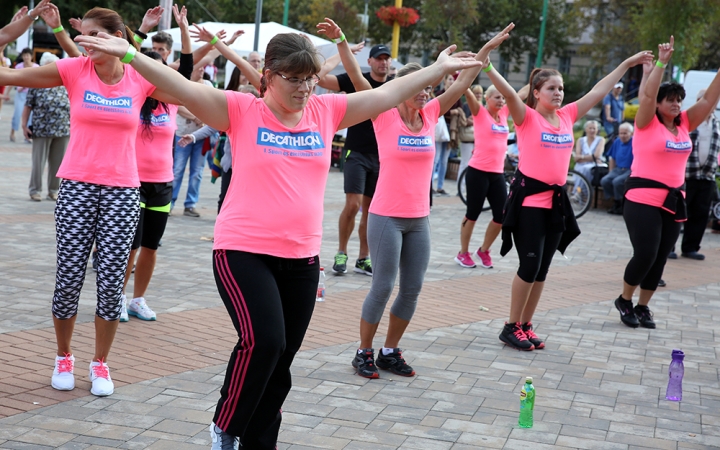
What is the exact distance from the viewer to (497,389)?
5395 mm

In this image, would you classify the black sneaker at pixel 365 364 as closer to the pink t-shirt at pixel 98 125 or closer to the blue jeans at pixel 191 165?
the pink t-shirt at pixel 98 125

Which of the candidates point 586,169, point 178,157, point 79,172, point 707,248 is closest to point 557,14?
point 586,169

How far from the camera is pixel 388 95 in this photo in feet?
12.9

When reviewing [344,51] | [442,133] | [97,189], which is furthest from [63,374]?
[442,133]

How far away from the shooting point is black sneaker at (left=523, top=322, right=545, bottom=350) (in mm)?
6500

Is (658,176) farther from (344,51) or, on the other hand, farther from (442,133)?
(442,133)

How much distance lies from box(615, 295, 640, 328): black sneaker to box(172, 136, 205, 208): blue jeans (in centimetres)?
614

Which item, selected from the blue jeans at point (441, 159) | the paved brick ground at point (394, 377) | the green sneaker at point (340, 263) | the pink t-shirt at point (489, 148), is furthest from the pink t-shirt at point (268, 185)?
the blue jeans at point (441, 159)

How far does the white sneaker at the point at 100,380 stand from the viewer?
4.75 meters

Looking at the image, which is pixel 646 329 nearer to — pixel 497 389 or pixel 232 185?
pixel 497 389

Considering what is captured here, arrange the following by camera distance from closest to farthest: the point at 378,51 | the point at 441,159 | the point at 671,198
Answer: the point at 671,198
the point at 378,51
the point at 441,159

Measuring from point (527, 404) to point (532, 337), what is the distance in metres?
1.95

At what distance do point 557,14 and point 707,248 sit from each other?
3496cm

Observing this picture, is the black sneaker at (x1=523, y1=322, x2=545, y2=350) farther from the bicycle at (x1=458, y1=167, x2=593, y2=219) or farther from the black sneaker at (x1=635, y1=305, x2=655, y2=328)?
the bicycle at (x1=458, y1=167, x2=593, y2=219)
